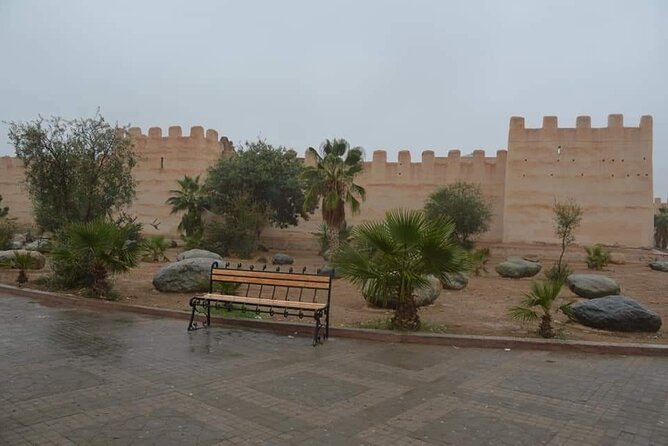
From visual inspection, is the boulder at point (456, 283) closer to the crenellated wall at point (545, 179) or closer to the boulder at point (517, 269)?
the boulder at point (517, 269)

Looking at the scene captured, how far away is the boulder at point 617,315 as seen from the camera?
30.1 feet

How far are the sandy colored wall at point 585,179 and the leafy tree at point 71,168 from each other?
25.3 metres

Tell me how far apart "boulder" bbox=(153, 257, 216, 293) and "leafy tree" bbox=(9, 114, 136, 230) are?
3.24 metres

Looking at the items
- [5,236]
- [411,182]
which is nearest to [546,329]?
[5,236]

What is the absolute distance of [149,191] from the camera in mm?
38969

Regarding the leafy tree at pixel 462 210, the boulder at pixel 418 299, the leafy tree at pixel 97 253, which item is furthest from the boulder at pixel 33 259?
the leafy tree at pixel 462 210

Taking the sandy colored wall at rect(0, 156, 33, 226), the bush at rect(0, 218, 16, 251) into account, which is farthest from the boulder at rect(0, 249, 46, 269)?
the sandy colored wall at rect(0, 156, 33, 226)

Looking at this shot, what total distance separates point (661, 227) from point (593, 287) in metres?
46.1

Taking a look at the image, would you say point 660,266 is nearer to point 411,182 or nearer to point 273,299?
point 411,182

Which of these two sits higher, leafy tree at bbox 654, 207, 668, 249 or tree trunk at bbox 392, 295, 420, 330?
leafy tree at bbox 654, 207, 668, 249

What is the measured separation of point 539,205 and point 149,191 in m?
27.2

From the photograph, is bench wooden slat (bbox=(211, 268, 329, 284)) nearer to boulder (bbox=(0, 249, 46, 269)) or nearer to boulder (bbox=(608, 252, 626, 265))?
boulder (bbox=(0, 249, 46, 269))

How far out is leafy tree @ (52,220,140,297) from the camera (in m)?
10.8

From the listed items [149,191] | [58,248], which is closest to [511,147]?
[149,191]
